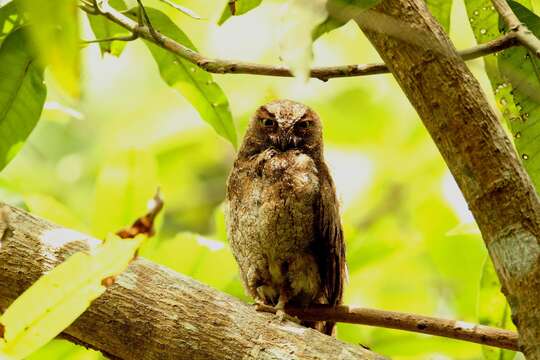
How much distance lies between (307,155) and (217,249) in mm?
729

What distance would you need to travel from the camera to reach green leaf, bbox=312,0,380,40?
136 centimetres

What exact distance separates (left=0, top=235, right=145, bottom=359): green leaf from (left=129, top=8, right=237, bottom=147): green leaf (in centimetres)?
104

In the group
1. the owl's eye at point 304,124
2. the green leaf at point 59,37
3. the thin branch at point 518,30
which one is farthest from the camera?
the owl's eye at point 304,124

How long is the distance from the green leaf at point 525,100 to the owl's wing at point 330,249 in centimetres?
117

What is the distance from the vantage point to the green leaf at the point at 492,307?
2355mm

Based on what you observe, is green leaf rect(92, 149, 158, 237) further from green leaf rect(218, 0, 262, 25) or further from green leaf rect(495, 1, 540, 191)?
green leaf rect(495, 1, 540, 191)

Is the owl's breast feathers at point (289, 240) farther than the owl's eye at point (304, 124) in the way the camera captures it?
No

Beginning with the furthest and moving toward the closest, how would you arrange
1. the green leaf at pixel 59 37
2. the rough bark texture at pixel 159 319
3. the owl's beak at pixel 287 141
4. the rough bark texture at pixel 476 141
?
the owl's beak at pixel 287 141 → the rough bark texture at pixel 159 319 → the rough bark texture at pixel 476 141 → the green leaf at pixel 59 37

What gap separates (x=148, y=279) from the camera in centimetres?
230

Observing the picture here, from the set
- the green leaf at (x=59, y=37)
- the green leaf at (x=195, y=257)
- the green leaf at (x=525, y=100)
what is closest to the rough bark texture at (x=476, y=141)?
the green leaf at (x=525, y=100)

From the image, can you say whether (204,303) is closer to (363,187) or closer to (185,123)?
(363,187)

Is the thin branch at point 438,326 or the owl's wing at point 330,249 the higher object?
the owl's wing at point 330,249

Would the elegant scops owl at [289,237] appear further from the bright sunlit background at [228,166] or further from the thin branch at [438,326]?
the thin branch at [438,326]

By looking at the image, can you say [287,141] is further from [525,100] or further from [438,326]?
[525,100]
